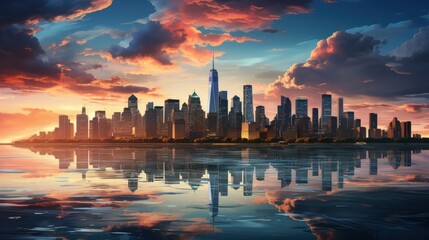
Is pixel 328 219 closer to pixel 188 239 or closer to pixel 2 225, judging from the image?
pixel 188 239

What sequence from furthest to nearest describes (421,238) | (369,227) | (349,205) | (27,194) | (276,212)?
(27,194) < (349,205) < (276,212) < (369,227) < (421,238)

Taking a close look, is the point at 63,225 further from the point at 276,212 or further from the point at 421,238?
the point at 421,238

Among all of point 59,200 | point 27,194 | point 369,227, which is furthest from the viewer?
point 27,194

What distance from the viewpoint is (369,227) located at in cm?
2122

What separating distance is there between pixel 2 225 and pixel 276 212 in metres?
13.7

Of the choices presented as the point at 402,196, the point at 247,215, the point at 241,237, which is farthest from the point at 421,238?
the point at 402,196

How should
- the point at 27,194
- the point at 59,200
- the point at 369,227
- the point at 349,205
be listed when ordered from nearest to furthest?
the point at 369,227, the point at 349,205, the point at 59,200, the point at 27,194

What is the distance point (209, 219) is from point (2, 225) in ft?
31.7

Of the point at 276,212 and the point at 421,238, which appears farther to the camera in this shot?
the point at 276,212

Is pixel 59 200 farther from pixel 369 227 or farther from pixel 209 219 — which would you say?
pixel 369 227

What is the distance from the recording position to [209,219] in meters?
23.5

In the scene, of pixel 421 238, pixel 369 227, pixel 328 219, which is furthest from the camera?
pixel 328 219

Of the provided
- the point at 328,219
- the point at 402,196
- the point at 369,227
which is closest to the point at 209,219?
the point at 328,219

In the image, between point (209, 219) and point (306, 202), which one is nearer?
point (209, 219)
